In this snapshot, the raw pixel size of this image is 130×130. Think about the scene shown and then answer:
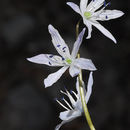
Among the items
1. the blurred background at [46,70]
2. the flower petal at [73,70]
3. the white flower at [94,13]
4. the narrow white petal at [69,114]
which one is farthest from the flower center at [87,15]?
the blurred background at [46,70]

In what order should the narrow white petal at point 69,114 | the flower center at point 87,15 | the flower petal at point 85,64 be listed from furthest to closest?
the flower center at point 87,15, the narrow white petal at point 69,114, the flower petal at point 85,64

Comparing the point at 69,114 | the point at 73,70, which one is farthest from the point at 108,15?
the point at 69,114

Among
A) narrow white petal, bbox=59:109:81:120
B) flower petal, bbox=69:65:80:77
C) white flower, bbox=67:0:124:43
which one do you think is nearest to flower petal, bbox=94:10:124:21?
white flower, bbox=67:0:124:43

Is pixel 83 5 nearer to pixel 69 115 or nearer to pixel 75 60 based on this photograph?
pixel 75 60

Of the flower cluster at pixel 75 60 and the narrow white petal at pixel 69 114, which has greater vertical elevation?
the flower cluster at pixel 75 60

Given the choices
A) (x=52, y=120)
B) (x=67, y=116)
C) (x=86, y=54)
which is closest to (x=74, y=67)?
(x=67, y=116)

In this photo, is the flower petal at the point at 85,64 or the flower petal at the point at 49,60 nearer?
the flower petal at the point at 85,64

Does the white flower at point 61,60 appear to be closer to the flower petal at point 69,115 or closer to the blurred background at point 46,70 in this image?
the flower petal at point 69,115

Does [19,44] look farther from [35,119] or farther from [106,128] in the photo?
[106,128]
